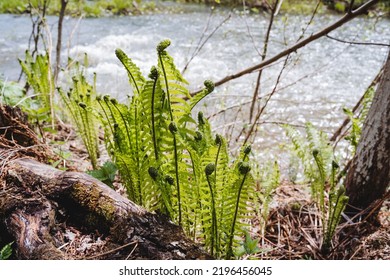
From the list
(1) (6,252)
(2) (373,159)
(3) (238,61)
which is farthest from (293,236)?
(3) (238,61)

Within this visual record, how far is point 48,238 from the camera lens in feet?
4.22

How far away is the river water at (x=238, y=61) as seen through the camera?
4.32 meters

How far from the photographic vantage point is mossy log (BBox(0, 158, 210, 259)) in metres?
1.28

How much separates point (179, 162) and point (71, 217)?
476 millimetres

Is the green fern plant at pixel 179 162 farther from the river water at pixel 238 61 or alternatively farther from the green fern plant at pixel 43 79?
the river water at pixel 238 61

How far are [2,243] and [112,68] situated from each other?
15.7ft

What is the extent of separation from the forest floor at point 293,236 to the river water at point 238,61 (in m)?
1.16

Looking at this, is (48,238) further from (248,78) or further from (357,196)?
(248,78)

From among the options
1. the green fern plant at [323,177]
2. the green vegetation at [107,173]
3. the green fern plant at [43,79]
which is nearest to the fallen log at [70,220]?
the green vegetation at [107,173]

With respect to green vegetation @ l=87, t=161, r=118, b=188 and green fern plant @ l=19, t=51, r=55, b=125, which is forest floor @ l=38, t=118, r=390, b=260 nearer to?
green vegetation @ l=87, t=161, r=118, b=188

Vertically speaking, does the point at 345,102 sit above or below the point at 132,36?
below

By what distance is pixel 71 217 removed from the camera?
1.45 meters
